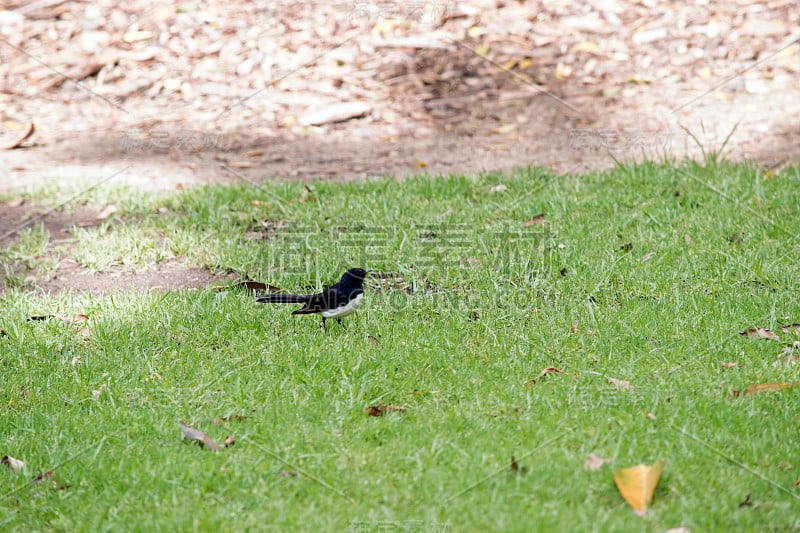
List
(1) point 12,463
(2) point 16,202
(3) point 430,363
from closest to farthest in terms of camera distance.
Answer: (1) point 12,463 → (3) point 430,363 → (2) point 16,202

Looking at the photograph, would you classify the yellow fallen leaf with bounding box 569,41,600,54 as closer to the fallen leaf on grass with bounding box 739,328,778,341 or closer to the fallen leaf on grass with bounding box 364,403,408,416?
the fallen leaf on grass with bounding box 739,328,778,341

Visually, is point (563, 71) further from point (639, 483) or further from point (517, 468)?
point (639, 483)

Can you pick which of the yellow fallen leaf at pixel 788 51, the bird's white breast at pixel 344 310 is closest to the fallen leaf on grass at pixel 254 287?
the bird's white breast at pixel 344 310

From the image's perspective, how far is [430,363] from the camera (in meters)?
4.28

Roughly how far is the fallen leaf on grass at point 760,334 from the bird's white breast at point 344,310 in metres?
2.20

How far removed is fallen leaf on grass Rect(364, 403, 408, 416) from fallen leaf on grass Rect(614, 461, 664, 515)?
1.13 m

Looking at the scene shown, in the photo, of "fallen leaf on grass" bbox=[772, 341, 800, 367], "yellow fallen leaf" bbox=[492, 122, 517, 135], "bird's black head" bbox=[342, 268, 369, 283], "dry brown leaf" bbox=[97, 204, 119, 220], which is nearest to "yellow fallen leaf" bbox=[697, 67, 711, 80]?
"yellow fallen leaf" bbox=[492, 122, 517, 135]

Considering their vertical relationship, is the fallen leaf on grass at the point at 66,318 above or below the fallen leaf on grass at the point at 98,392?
below

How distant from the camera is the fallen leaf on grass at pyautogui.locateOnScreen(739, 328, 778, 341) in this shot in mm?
4379

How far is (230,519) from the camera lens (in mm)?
3055

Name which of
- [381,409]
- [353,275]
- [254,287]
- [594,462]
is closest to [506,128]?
[254,287]

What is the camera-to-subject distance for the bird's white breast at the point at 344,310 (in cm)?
460

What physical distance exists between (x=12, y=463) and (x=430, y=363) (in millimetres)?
2076

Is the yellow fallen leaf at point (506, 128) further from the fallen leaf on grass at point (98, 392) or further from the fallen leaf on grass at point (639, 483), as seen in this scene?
the fallen leaf on grass at point (639, 483)
